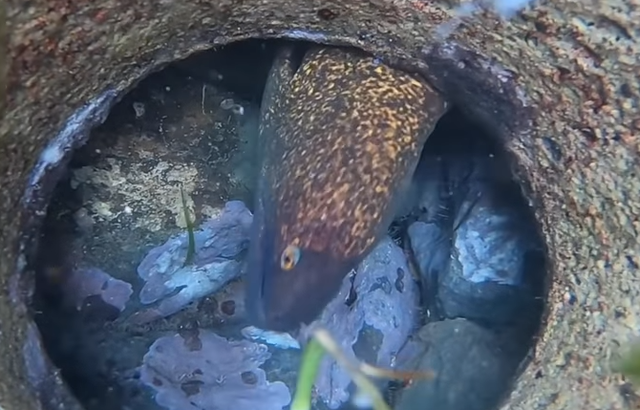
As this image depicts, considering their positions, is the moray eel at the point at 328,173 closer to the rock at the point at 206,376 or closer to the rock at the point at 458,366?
the rock at the point at 206,376

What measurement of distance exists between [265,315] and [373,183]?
582 mm

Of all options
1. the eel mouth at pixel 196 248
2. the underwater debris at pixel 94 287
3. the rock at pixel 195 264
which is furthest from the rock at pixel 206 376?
the underwater debris at pixel 94 287

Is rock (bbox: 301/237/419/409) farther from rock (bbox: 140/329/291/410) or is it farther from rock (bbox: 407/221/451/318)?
rock (bbox: 140/329/291/410)

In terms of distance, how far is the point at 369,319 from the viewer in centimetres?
306

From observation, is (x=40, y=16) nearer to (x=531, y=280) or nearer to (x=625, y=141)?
(x=625, y=141)

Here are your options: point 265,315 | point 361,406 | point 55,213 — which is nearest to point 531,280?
point 361,406

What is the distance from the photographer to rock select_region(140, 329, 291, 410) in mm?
2969

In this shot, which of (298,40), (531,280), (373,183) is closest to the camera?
(373,183)

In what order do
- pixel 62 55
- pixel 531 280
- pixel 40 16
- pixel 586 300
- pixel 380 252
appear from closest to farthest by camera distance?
pixel 40 16 < pixel 62 55 < pixel 586 300 < pixel 531 280 < pixel 380 252

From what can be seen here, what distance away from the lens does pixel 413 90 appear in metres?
2.32

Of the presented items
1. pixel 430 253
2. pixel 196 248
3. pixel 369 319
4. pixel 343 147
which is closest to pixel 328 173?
pixel 343 147

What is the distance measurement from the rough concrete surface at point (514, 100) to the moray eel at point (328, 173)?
18 centimetres

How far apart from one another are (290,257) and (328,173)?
0.31 m

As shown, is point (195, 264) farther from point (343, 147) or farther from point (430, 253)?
point (430, 253)
